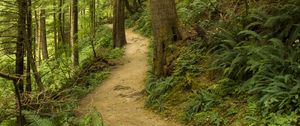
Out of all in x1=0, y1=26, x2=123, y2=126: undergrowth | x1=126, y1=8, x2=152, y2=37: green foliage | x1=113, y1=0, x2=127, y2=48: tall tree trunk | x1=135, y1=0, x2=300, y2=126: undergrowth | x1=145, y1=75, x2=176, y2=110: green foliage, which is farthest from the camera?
x1=126, y1=8, x2=152, y2=37: green foliage

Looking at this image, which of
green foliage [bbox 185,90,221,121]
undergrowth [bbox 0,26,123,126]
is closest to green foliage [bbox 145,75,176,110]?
green foliage [bbox 185,90,221,121]

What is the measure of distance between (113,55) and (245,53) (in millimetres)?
9161

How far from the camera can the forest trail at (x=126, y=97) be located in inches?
350

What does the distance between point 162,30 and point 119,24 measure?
277 inches

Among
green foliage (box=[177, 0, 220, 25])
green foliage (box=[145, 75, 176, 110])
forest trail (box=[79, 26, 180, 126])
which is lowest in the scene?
forest trail (box=[79, 26, 180, 126])

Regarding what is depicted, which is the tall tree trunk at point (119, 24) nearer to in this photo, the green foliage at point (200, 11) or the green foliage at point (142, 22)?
the green foliage at point (142, 22)

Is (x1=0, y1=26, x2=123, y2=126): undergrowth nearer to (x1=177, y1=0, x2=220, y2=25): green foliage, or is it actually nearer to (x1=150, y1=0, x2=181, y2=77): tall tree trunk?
(x1=150, y1=0, x2=181, y2=77): tall tree trunk

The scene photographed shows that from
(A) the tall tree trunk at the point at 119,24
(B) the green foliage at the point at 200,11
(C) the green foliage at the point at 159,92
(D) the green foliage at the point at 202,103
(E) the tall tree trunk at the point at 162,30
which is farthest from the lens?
A: (A) the tall tree trunk at the point at 119,24

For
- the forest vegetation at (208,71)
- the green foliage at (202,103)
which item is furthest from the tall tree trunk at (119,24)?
the green foliage at (202,103)

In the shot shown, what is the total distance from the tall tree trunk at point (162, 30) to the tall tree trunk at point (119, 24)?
20.7 feet

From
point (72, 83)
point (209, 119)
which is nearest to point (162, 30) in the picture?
point (209, 119)

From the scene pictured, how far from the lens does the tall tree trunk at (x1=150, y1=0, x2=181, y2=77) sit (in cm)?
1071

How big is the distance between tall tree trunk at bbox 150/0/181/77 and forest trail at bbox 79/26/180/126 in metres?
1.06

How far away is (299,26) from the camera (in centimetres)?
777
